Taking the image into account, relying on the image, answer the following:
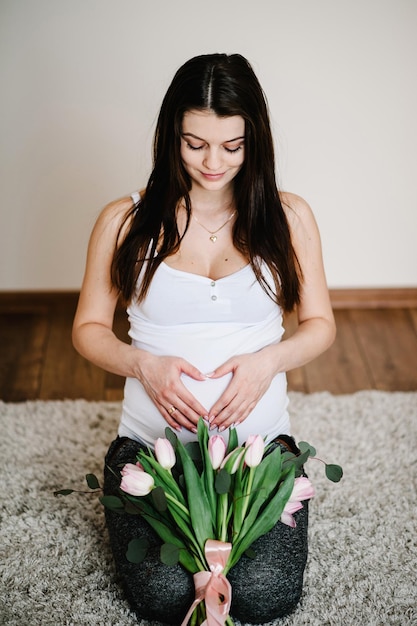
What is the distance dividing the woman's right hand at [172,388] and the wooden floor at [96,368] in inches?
34.2

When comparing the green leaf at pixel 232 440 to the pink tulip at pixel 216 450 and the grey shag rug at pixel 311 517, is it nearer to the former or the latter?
the pink tulip at pixel 216 450

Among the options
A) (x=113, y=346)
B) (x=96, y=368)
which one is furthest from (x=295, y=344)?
(x=96, y=368)

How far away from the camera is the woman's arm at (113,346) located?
173cm

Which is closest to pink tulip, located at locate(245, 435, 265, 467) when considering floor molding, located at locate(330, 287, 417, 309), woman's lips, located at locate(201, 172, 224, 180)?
woman's lips, located at locate(201, 172, 224, 180)

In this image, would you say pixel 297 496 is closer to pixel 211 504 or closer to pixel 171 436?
pixel 211 504

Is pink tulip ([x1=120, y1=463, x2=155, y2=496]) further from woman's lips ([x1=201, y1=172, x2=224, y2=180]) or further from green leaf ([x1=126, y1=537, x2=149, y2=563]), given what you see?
woman's lips ([x1=201, y1=172, x2=224, y2=180])

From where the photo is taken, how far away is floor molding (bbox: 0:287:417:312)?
10.1 feet

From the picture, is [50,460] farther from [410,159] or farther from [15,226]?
[410,159]

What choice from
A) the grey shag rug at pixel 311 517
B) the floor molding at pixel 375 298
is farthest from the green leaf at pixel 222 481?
the floor molding at pixel 375 298

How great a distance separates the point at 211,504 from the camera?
157 cm

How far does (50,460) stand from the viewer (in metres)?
2.27

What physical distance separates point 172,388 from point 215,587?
427mm

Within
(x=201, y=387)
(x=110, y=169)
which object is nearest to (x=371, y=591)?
(x=201, y=387)

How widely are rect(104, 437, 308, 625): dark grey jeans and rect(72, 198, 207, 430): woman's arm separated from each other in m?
0.26
